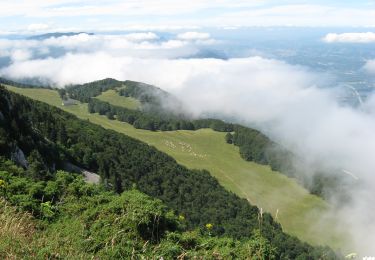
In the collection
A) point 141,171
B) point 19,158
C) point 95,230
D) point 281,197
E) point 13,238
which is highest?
point 13,238

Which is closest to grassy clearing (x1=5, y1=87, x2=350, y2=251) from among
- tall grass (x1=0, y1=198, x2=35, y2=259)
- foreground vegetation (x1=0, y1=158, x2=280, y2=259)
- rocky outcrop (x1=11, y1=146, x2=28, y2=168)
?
rocky outcrop (x1=11, y1=146, x2=28, y2=168)

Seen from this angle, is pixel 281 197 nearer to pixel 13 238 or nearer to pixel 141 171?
pixel 141 171

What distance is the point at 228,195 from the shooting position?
144000 millimetres

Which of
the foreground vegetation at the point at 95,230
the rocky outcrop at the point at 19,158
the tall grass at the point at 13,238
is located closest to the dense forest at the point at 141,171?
the rocky outcrop at the point at 19,158

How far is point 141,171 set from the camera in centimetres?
12769

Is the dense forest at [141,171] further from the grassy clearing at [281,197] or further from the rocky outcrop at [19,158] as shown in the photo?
the grassy clearing at [281,197]

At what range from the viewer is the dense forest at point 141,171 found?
6130cm

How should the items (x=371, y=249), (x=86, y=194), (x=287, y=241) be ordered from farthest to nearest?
(x=371, y=249), (x=287, y=241), (x=86, y=194)

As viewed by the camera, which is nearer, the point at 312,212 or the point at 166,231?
the point at 166,231

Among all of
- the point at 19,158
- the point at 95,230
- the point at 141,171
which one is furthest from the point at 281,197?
the point at 95,230

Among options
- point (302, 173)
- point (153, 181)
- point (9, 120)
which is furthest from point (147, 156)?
point (9, 120)

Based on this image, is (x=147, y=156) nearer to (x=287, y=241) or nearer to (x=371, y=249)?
(x=287, y=241)

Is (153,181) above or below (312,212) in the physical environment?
above

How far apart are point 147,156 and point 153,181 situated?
2026 centimetres
